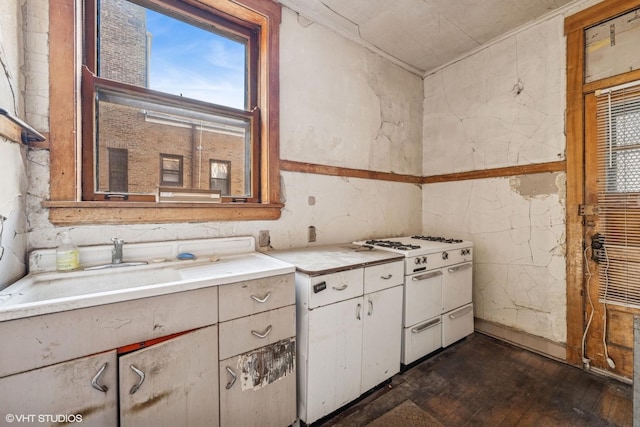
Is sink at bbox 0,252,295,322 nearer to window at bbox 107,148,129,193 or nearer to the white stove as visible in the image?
window at bbox 107,148,129,193

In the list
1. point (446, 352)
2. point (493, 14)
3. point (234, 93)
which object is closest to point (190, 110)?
point (234, 93)

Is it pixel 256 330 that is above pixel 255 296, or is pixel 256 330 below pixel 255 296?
below

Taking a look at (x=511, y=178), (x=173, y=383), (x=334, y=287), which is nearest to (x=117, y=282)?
(x=173, y=383)

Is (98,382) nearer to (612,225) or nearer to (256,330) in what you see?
(256,330)

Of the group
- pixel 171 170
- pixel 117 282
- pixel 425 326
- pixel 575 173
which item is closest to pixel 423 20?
pixel 575 173

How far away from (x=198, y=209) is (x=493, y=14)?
2.93 meters

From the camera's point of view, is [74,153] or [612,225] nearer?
[74,153]

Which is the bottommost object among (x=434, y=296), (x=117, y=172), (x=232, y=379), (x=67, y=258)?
(x=232, y=379)

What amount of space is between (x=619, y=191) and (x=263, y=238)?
8.79 ft

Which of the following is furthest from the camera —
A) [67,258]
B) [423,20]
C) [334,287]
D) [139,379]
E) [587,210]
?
[423,20]

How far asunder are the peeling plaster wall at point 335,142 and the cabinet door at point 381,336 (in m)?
0.79

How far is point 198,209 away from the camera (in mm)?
1796

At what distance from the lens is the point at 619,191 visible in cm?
192

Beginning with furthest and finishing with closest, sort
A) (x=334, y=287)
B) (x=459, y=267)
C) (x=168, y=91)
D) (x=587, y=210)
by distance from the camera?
(x=459, y=267) < (x=587, y=210) < (x=168, y=91) < (x=334, y=287)
